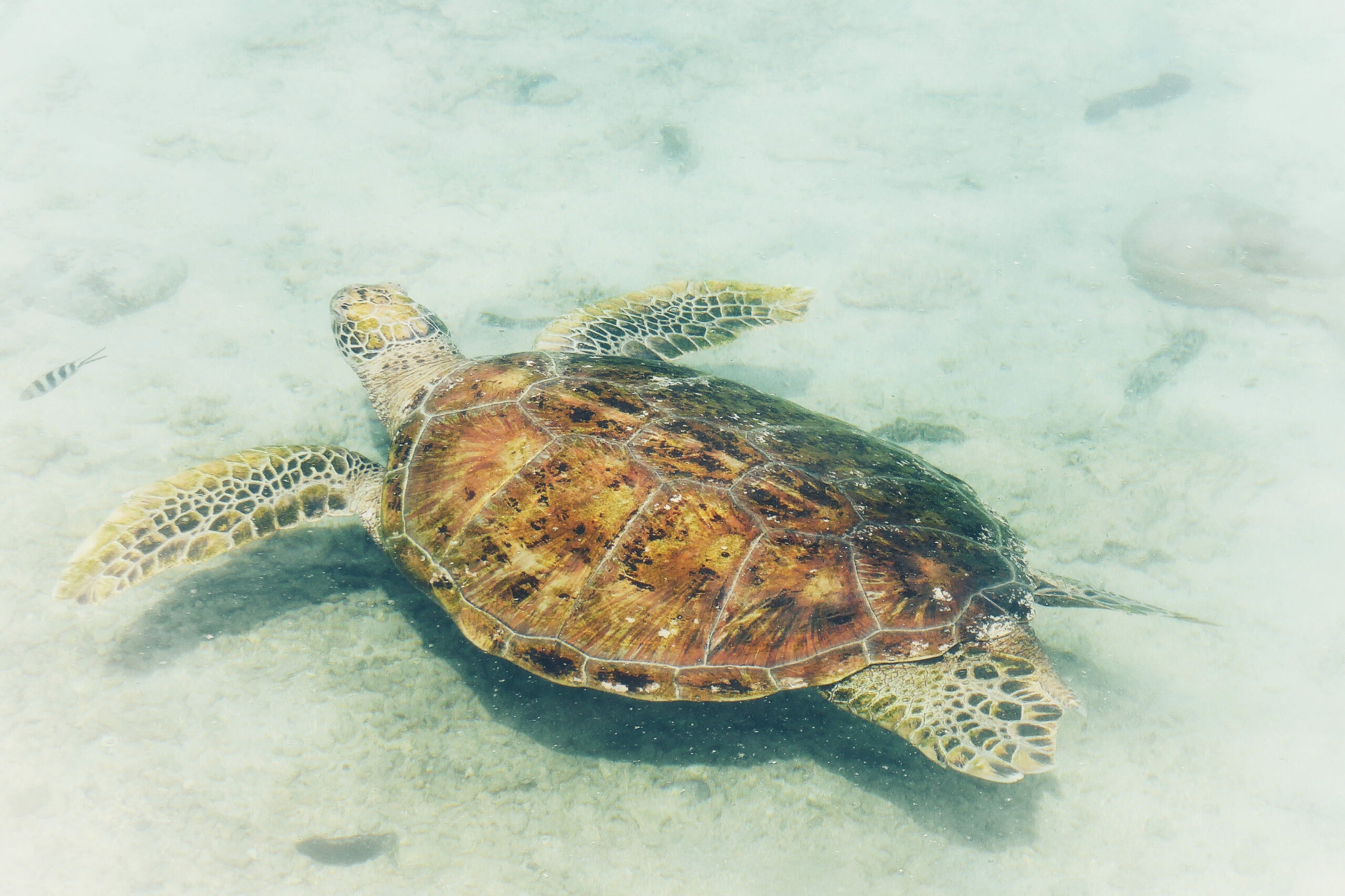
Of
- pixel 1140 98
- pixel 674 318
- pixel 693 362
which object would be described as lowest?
pixel 693 362

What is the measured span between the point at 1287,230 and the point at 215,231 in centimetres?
759

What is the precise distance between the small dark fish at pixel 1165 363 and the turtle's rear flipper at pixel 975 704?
8.56 feet

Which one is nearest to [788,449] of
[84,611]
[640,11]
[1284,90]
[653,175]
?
[84,611]

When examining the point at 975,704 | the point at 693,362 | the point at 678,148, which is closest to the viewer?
the point at 975,704

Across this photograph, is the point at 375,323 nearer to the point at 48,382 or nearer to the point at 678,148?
the point at 48,382

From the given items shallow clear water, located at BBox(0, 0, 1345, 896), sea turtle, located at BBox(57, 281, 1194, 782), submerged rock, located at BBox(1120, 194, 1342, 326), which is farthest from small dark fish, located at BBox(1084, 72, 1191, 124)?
sea turtle, located at BBox(57, 281, 1194, 782)

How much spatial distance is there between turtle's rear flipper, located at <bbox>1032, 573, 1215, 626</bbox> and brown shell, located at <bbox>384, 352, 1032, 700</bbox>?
127 mm

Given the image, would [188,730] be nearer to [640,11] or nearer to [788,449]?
[788,449]

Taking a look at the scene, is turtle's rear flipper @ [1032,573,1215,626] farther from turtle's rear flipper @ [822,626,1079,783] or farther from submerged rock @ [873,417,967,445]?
submerged rock @ [873,417,967,445]

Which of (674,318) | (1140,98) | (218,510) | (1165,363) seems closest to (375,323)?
(218,510)

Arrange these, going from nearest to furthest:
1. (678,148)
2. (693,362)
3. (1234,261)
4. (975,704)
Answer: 1. (975,704)
2. (693,362)
3. (1234,261)
4. (678,148)

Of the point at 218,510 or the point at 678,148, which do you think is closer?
the point at 218,510

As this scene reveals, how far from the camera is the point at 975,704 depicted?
8.23 feet

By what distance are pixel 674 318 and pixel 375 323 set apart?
1.63 meters
